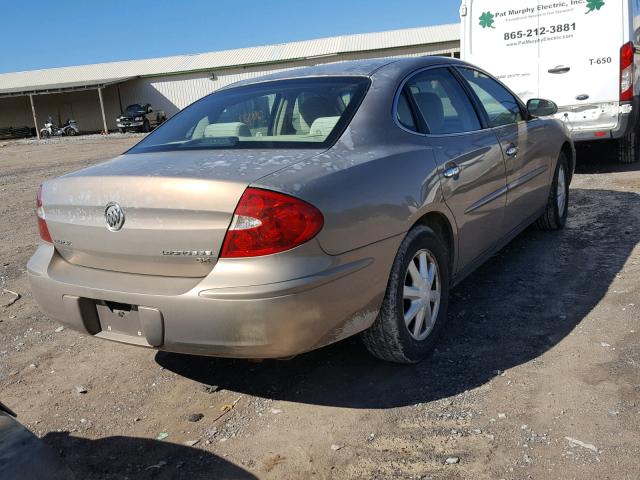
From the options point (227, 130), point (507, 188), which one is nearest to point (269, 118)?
point (227, 130)

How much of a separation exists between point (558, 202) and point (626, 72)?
360 centimetres

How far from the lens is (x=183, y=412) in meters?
3.00

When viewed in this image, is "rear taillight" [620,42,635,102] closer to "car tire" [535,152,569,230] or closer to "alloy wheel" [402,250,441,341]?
"car tire" [535,152,569,230]

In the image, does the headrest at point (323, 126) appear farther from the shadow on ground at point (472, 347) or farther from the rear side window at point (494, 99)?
the rear side window at point (494, 99)

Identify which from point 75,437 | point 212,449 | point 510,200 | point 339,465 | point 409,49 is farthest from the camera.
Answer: point 409,49

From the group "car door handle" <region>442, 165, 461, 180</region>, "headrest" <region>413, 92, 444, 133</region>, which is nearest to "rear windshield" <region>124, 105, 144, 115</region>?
"headrest" <region>413, 92, 444, 133</region>

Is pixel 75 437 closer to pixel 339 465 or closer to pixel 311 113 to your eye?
pixel 339 465

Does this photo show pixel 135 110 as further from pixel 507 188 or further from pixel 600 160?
pixel 507 188

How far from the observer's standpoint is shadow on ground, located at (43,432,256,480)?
2.52 metres

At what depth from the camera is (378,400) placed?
2955 millimetres

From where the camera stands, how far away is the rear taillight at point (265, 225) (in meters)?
2.44

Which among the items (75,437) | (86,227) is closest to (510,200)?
(86,227)

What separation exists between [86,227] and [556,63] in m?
7.51

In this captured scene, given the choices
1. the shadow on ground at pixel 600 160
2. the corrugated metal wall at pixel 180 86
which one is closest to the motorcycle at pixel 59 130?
the corrugated metal wall at pixel 180 86
